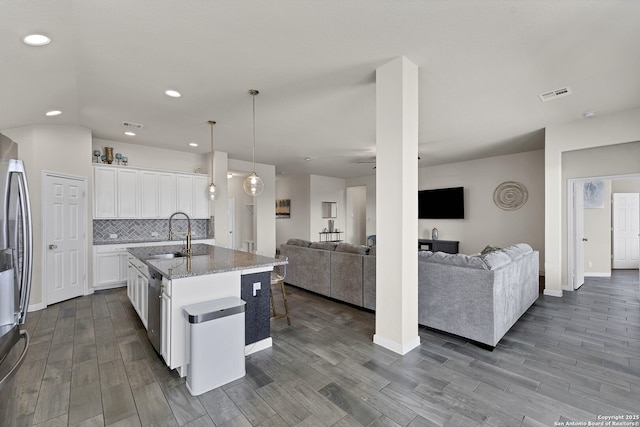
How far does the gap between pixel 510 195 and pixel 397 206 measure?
18.1 ft

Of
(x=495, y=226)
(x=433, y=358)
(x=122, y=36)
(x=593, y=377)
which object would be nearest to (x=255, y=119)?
(x=122, y=36)

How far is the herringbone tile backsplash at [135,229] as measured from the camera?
535 centimetres

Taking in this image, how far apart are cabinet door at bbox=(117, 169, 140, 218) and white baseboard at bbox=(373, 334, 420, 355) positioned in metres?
4.97

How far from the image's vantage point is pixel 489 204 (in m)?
7.16

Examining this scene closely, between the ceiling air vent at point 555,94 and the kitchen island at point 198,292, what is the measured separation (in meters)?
3.78

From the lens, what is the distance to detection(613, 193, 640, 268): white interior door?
678 cm

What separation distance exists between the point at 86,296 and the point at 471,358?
5587 mm

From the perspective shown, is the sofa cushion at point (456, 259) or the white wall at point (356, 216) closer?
the sofa cushion at point (456, 259)

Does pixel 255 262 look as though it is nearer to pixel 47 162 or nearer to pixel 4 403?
pixel 4 403

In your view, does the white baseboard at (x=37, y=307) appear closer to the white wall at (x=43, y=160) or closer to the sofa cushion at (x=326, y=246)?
the white wall at (x=43, y=160)

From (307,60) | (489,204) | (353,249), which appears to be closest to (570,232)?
(489,204)

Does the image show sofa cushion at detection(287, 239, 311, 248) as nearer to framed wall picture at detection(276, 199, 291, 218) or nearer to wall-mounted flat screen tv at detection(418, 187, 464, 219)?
wall-mounted flat screen tv at detection(418, 187, 464, 219)

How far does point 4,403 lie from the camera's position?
49.3 inches

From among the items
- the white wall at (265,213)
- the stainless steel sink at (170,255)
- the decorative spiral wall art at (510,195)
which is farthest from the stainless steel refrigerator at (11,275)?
the decorative spiral wall art at (510,195)
